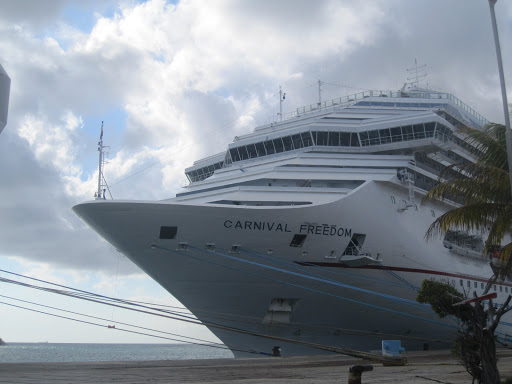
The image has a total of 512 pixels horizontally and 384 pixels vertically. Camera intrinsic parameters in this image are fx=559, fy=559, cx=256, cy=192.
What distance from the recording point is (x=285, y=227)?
747 inches

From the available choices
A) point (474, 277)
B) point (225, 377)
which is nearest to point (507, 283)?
point (474, 277)

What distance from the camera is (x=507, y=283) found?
28.2 meters

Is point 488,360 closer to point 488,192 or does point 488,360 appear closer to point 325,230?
point 488,192

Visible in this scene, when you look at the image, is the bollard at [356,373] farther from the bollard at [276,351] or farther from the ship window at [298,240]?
the bollard at [276,351]

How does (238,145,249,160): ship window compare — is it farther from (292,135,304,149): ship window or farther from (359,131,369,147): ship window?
(359,131,369,147): ship window

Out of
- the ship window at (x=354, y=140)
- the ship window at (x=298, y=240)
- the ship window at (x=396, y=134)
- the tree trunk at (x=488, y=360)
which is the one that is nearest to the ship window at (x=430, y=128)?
the ship window at (x=396, y=134)

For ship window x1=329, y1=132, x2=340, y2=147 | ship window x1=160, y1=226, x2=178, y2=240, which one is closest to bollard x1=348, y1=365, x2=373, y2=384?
ship window x1=160, y1=226, x2=178, y2=240

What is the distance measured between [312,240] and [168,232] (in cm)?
497

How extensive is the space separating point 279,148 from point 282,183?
396 cm

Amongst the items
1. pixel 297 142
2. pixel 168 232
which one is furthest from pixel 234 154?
pixel 168 232

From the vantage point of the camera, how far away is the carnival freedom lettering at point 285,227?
18562 millimetres

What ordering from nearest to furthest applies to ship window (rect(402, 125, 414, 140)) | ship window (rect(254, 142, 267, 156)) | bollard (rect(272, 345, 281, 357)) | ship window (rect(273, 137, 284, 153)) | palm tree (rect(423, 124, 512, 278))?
palm tree (rect(423, 124, 512, 278)) < bollard (rect(272, 345, 281, 357)) < ship window (rect(402, 125, 414, 140)) < ship window (rect(273, 137, 284, 153)) < ship window (rect(254, 142, 267, 156))

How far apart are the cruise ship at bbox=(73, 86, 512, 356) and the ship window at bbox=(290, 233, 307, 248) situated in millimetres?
39

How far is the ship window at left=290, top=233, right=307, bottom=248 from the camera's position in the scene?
19297 mm
